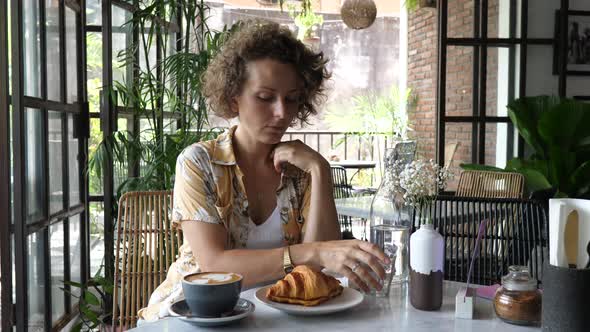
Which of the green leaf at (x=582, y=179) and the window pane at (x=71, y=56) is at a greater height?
the window pane at (x=71, y=56)

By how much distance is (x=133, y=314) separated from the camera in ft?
6.22

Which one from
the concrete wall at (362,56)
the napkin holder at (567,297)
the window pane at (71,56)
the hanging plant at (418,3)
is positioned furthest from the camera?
the concrete wall at (362,56)

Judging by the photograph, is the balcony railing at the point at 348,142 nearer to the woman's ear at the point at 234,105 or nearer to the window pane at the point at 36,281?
the window pane at the point at 36,281

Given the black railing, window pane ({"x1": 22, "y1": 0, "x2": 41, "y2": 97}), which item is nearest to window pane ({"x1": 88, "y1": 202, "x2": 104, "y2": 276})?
window pane ({"x1": 22, "y1": 0, "x2": 41, "y2": 97})

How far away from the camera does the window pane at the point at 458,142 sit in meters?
4.30

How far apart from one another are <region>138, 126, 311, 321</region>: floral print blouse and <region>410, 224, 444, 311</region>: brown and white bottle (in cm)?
47

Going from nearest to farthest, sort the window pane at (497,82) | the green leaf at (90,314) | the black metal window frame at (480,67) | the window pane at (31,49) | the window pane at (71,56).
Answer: the window pane at (31,49)
the green leaf at (90,314)
the window pane at (71,56)
the black metal window frame at (480,67)
the window pane at (497,82)

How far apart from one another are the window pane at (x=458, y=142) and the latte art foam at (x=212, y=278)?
341cm

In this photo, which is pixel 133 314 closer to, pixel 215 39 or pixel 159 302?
pixel 159 302

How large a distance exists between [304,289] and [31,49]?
164cm

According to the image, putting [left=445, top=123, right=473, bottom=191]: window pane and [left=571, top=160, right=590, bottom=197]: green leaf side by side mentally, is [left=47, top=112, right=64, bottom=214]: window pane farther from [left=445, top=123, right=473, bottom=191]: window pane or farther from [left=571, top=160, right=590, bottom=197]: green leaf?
[left=571, top=160, right=590, bottom=197]: green leaf

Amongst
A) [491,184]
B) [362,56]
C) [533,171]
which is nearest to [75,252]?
[491,184]

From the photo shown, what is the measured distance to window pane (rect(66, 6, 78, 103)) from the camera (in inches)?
104

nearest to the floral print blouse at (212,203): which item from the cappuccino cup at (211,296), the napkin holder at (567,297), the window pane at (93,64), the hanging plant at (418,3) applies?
the cappuccino cup at (211,296)
